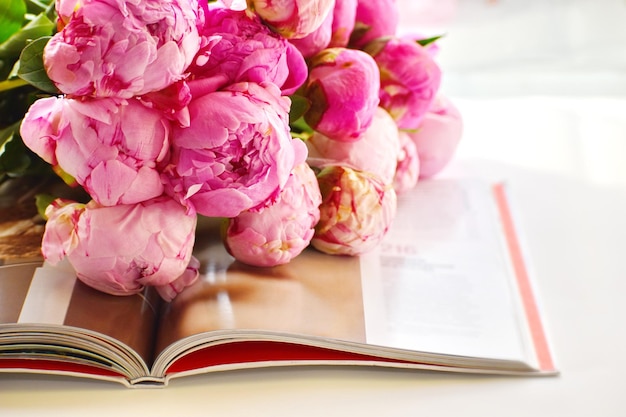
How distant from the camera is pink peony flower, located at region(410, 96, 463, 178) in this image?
855 mm

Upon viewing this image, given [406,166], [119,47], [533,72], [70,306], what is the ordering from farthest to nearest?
1. [533,72]
2. [406,166]
3. [70,306]
4. [119,47]

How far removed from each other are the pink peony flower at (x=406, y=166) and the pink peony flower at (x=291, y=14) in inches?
9.8

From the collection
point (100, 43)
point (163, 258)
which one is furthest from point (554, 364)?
point (100, 43)

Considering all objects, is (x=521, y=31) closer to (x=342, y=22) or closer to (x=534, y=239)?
(x=534, y=239)

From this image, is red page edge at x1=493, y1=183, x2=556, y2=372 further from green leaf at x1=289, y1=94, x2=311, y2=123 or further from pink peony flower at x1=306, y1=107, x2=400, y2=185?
green leaf at x1=289, y1=94, x2=311, y2=123

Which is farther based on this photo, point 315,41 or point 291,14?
point 315,41

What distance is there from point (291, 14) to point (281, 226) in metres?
0.17

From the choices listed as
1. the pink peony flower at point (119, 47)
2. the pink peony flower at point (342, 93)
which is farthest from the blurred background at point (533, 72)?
the pink peony flower at point (119, 47)

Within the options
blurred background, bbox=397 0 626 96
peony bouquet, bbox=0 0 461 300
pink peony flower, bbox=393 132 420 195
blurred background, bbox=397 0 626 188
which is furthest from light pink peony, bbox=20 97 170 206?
blurred background, bbox=397 0 626 96

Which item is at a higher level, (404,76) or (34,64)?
(34,64)

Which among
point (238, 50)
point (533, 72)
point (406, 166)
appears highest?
point (238, 50)

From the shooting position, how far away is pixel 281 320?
61cm

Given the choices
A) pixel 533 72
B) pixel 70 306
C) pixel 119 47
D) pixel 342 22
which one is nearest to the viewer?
pixel 119 47

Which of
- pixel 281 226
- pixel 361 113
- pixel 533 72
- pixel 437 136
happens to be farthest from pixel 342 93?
pixel 533 72
